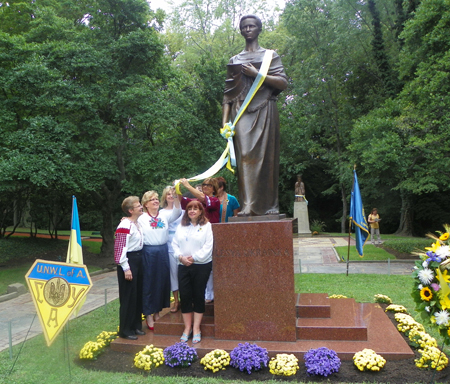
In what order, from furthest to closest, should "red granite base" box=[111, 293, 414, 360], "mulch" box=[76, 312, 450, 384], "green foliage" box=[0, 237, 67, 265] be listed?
"green foliage" box=[0, 237, 67, 265]
"red granite base" box=[111, 293, 414, 360]
"mulch" box=[76, 312, 450, 384]

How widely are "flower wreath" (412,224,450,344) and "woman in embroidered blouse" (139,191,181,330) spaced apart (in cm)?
314

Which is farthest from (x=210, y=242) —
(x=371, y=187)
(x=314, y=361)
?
(x=371, y=187)

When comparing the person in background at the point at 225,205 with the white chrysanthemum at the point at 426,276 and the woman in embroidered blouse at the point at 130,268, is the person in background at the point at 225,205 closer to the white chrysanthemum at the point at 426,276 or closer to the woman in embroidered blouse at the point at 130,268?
the woman in embroidered blouse at the point at 130,268

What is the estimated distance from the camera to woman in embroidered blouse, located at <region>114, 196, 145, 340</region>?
16.9 feet

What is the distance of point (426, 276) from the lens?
3660mm

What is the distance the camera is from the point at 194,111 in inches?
609

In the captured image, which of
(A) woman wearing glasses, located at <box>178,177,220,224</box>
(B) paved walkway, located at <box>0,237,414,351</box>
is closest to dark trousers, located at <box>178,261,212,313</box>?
(A) woman wearing glasses, located at <box>178,177,220,224</box>

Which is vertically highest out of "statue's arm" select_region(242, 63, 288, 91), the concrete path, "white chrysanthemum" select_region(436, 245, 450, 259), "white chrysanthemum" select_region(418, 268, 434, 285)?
A: "statue's arm" select_region(242, 63, 288, 91)

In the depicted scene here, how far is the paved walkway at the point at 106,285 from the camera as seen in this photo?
6603mm

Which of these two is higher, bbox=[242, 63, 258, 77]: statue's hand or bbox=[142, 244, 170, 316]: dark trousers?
bbox=[242, 63, 258, 77]: statue's hand

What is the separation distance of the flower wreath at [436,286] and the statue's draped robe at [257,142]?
2073 mm

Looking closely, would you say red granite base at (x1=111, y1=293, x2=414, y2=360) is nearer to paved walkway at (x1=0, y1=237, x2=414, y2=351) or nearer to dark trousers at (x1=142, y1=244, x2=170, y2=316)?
dark trousers at (x1=142, y1=244, x2=170, y2=316)

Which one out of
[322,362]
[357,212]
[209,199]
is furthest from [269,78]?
[357,212]

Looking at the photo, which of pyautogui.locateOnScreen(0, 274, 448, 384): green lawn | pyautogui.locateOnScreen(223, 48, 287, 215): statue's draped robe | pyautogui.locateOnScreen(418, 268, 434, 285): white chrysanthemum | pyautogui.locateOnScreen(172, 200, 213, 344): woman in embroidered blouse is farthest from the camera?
pyautogui.locateOnScreen(223, 48, 287, 215): statue's draped robe
